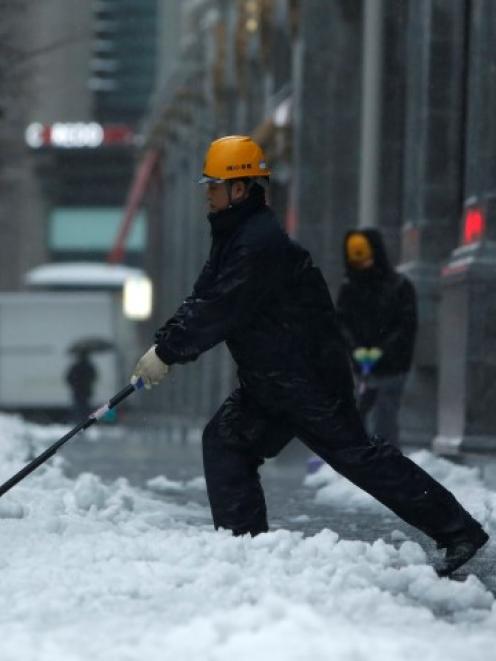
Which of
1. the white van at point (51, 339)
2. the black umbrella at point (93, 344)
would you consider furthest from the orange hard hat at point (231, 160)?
the white van at point (51, 339)

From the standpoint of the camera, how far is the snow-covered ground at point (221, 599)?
17.9 ft

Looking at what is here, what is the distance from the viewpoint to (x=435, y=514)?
791 cm

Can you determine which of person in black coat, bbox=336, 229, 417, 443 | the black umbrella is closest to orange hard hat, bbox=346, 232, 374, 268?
person in black coat, bbox=336, 229, 417, 443

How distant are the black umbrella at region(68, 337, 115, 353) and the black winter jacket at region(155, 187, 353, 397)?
34632 millimetres

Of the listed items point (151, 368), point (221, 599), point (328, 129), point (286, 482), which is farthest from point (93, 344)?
point (221, 599)

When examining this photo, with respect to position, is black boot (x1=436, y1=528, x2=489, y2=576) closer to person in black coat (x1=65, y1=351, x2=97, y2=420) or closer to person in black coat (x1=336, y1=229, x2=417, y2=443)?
person in black coat (x1=336, y1=229, x2=417, y2=443)

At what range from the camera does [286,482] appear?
15.5 m

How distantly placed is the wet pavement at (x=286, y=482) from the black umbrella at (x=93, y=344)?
53.2 ft

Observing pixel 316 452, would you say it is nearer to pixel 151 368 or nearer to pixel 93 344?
pixel 151 368

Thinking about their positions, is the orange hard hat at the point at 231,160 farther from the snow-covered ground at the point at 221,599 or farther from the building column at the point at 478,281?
the building column at the point at 478,281

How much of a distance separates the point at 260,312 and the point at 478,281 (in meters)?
6.84

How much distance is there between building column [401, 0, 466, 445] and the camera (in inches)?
701

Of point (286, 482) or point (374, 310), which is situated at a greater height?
point (374, 310)

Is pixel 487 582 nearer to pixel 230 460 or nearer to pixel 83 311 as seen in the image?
Result: pixel 230 460
